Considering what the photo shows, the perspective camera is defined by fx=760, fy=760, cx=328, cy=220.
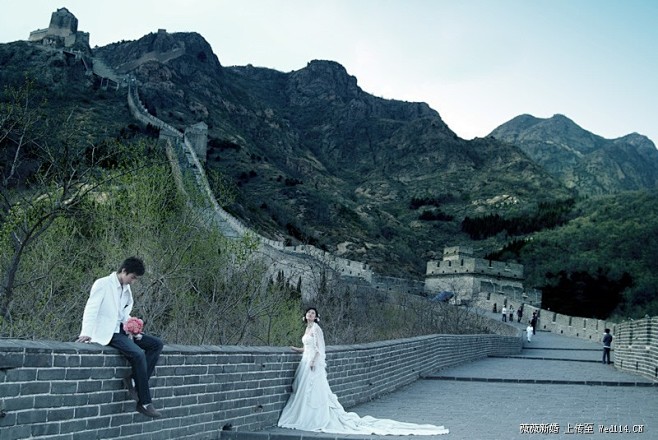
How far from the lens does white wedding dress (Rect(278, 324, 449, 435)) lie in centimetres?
809

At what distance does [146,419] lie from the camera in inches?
233

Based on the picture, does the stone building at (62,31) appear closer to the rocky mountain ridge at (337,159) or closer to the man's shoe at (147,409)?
the rocky mountain ridge at (337,159)

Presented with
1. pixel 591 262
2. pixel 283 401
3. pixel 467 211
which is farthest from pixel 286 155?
pixel 283 401

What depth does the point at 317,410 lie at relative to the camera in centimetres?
830

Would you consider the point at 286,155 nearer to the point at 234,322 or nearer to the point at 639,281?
the point at 639,281

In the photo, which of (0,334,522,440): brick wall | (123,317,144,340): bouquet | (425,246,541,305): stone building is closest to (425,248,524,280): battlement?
(425,246,541,305): stone building

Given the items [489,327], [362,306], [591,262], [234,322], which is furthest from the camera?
[591,262]

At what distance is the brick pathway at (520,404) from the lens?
26.9 ft

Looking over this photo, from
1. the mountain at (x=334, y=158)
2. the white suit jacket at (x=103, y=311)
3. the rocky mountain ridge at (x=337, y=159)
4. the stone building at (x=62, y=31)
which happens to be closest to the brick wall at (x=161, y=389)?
the white suit jacket at (x=103, y=311)

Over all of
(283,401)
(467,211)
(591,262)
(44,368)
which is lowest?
(283,401)

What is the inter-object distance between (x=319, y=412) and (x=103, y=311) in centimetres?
355

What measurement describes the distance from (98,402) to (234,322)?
13.1m

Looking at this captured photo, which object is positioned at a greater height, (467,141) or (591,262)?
(467,141)

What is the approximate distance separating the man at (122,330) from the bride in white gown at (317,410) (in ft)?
8.80
